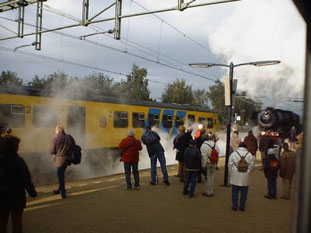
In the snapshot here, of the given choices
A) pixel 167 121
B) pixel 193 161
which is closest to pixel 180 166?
A: pixel 193 161

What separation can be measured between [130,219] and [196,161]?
8.59 ft

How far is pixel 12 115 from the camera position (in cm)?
1066

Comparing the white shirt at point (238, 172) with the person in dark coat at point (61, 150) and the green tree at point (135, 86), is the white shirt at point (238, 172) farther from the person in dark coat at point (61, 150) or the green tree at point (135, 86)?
the green tree at point (135, 86)

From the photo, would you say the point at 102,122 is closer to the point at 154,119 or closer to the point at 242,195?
the point at 154,119

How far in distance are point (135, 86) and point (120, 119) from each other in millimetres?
30829

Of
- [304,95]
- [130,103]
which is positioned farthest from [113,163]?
[304,95]

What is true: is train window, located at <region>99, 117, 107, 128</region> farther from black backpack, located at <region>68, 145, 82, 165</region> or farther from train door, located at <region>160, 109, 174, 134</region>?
black backpack, located at <region>68, 145, 82, 165</region>

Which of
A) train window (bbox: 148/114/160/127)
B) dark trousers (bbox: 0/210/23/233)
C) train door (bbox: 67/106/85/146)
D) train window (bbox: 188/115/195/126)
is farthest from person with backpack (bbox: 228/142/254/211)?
train window (bbox: 188/115/195/126)

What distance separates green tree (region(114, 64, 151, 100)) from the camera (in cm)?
4184

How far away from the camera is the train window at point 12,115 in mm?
10453

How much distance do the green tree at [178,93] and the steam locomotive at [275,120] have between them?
92.7 ft

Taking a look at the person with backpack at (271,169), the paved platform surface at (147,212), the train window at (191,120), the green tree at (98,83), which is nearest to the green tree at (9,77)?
the green tree at (98,83)

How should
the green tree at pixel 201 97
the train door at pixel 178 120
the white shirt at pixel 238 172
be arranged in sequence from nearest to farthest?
the white shirt at pixel 238 172
the train door at pixel 178 120
the green tree at pixel 201 97

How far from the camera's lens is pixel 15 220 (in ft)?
14.2
